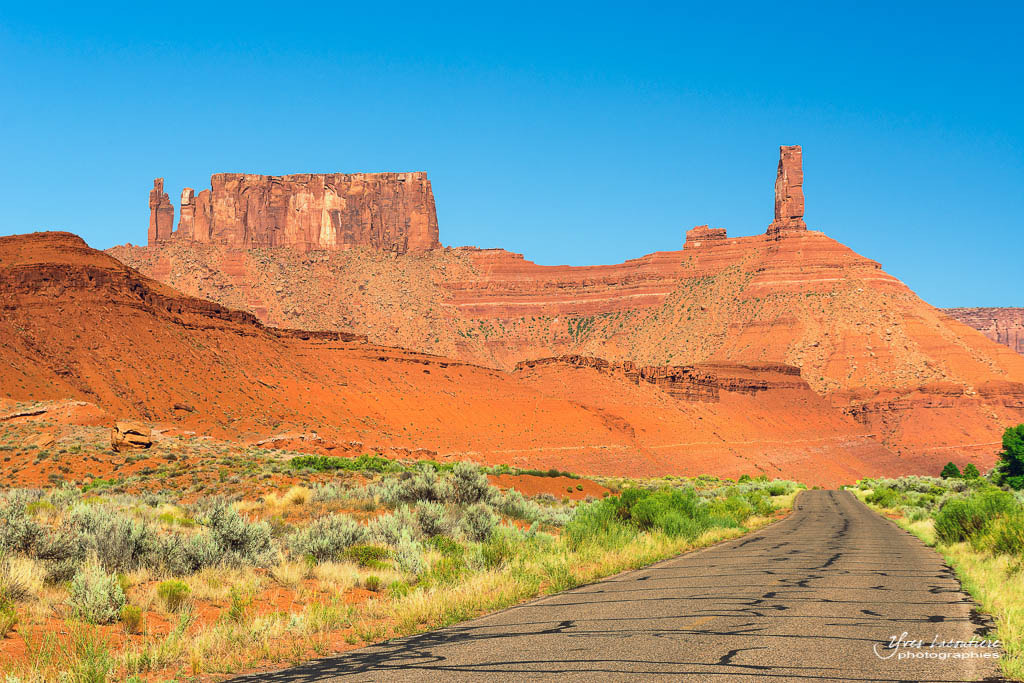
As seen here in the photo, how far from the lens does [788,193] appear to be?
463 feet

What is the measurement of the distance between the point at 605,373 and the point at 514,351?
4975 cm

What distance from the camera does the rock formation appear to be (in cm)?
15388

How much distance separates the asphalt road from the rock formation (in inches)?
6204

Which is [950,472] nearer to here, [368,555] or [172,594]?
[368,555]

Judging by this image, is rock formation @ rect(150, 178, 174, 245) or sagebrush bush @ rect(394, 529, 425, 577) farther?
rock formation @ rect(150, 178, 174, 245)

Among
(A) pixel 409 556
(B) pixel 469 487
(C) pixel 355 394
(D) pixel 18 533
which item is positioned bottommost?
(A) pixel 409 556

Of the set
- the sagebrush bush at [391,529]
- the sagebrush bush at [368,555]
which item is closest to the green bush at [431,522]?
the sagebrush bush at [391,529]

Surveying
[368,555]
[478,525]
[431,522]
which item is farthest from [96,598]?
[478,525]

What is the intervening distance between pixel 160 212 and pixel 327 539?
512ft

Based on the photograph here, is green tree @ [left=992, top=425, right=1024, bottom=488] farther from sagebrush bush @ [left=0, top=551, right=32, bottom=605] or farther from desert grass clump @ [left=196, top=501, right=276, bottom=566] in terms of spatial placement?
sagebrush bush @ [left=0, top=551, right=32, bottom=605]

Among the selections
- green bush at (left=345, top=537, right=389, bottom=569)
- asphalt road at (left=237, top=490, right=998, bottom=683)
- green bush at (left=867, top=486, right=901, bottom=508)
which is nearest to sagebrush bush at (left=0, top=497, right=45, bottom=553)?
green bush at (left=345, top=537, right=389, bottom=569)

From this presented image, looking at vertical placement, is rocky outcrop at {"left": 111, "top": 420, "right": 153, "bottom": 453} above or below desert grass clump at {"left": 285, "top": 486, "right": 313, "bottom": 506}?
above

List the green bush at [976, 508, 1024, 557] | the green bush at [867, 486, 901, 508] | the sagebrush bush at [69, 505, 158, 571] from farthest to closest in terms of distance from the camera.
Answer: the green bush at [867, 486, 901, 508]
the green bush at [976, 508, 1024, 557]
the sagebrush bush at [69, 505, 158, 571]

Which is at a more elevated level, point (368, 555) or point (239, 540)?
point (239, 540)
